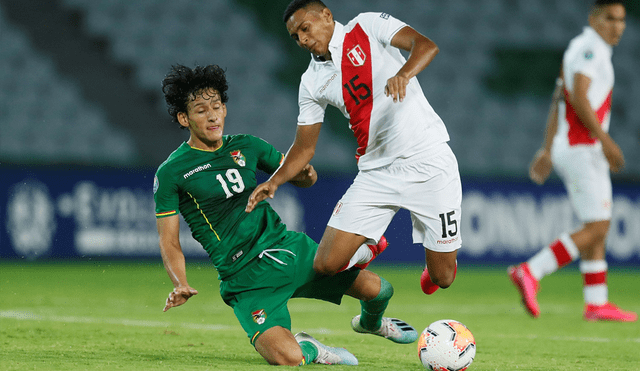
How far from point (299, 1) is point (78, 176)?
20.1 feet

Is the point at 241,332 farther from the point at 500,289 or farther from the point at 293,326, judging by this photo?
the point at 500,289

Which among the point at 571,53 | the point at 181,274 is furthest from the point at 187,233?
the point at 181,274

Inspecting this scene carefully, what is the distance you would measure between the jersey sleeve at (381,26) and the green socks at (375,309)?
137cm

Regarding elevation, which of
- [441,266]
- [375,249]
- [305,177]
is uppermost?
[305,177]

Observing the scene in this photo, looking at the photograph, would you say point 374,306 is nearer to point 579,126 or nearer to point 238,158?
point 238,158

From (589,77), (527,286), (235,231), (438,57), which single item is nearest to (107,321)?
(235,231)

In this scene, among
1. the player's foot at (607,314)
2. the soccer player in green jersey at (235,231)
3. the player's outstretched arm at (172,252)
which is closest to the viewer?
the player's outstretched arm at (172,252)

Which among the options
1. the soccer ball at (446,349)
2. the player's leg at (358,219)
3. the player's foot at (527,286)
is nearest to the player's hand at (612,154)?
the player's foot at (527,286)

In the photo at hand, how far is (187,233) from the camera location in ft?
31.4

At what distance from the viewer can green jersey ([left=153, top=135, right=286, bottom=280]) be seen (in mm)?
4160

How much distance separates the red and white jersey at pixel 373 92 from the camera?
14.0ft

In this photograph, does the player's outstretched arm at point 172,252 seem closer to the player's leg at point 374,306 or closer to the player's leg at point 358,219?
the player's leg at point 358,219

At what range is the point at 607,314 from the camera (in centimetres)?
615

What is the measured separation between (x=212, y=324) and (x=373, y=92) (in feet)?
7.59
